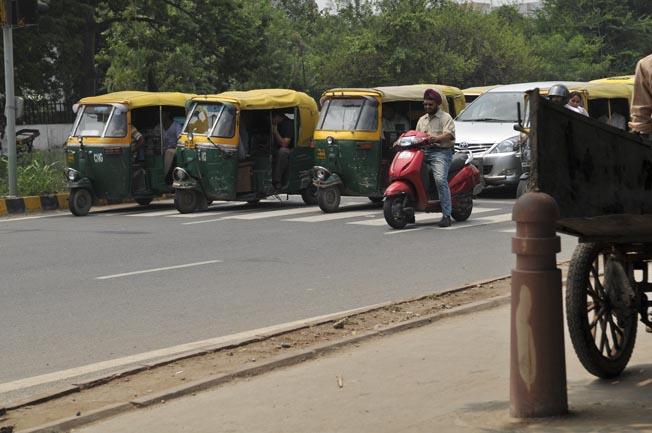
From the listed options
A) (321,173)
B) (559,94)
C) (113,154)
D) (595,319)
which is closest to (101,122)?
(113,154)

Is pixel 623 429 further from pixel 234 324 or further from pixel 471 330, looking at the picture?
pixel 234 324

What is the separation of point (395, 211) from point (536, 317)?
10.4 meters

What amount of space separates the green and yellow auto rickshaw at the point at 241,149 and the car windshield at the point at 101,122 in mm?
1056

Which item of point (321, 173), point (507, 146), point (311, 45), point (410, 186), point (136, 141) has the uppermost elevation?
point (311, 45)

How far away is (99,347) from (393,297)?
2.96 metres

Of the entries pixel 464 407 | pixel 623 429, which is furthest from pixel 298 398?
pixel 623 429

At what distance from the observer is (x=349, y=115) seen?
63.9 ft

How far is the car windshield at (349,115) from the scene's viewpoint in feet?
63.4

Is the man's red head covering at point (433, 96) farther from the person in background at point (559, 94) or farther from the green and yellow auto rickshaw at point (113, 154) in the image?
the green and yellow auto rickshaw at point (113, 154)

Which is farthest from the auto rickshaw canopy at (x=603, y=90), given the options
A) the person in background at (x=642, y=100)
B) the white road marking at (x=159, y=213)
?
the person in background at (x=642, y=100)

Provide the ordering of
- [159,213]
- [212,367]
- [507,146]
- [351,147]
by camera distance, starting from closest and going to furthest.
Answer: [212,367] < [351,147] < [159,213] < [507,146]

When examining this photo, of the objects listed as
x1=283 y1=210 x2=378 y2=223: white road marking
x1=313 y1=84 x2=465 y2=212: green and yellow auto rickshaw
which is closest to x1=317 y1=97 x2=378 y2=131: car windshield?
x1=313 y1=84 x2=465 y2=212: green and yellow auto rickshaw

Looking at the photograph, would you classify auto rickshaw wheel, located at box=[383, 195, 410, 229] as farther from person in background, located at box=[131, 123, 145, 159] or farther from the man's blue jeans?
person in background, located at box=[131, 123, 145, 159]

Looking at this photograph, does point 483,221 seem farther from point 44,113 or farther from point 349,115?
point 44,113
